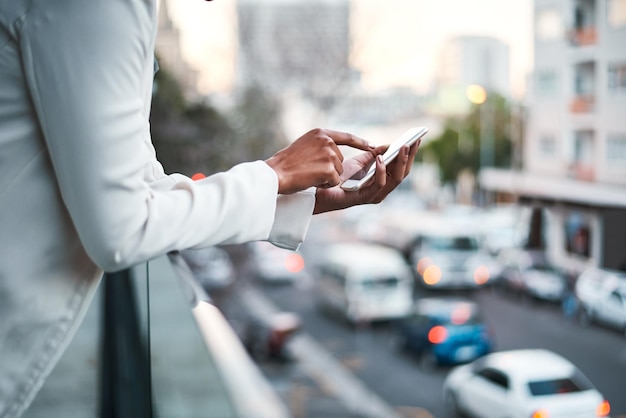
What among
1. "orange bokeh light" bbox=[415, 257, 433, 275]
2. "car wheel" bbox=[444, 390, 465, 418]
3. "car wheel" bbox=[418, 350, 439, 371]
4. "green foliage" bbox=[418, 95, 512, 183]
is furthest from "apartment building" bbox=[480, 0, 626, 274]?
"orange bokeh light" bbox=[415, 257, 433, 275]

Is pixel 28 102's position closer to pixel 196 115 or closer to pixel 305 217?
pixel 305 217

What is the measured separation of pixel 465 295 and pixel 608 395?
331 cm

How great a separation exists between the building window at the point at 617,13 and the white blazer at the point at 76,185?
228 cm

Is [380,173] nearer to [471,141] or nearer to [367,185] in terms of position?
[367,185]

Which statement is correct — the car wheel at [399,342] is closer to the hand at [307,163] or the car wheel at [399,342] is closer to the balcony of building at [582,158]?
the balcony of building at [582,158]

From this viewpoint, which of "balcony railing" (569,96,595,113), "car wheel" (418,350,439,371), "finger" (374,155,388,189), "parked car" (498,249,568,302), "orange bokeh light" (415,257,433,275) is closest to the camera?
"finger" (374,155,388,189)

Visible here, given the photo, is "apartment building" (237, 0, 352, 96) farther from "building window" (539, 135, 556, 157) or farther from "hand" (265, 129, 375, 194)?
"hand" (265, 129, 375, 194)

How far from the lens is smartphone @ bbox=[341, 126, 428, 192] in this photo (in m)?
0.44

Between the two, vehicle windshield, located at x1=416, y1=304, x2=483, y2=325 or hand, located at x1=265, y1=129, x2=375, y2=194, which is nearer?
hand, located at x1=265, y1=129, x2=375, y2=194

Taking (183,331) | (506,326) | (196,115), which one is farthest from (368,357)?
(183,331)

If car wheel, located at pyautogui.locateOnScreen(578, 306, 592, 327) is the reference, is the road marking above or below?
below

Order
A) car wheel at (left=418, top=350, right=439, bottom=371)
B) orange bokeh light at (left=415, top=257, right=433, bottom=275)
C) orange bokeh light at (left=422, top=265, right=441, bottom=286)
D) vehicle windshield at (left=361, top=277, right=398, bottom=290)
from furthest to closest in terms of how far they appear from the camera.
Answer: vehicle windshield at (left=361, top=277, right=398, bottom=290) → orange bokeh light at (left=415, top=257, right=433, bottom=275) → orange bokeh light at (left=422, top=265, right=441, bottom=286) → car wheel at (left=418, top=350, right=439, bottom=371)

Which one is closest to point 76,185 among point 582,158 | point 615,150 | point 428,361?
point 615,150

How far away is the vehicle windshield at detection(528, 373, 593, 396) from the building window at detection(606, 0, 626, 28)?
7.72 feet
